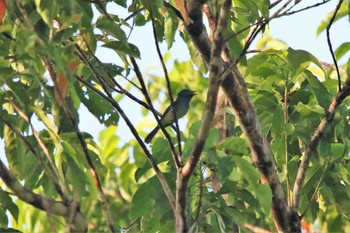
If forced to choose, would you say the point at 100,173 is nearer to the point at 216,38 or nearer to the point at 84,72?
the point at 84,72

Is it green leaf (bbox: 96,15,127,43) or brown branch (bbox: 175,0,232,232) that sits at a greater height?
green leaf (bbox: 96,15,127,43)

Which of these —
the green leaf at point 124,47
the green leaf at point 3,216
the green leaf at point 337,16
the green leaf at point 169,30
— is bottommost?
the green leaf at point 3,216

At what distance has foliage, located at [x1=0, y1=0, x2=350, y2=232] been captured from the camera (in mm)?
3889

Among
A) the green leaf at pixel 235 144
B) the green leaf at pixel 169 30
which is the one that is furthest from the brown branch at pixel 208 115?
the green leaf at pixel 169 30

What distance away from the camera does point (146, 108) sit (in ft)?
17.6

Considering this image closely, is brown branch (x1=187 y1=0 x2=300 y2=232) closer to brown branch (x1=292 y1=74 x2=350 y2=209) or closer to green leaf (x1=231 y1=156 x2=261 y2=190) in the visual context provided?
brown branch (x1=292 y1=74 x2=350 y2=209)

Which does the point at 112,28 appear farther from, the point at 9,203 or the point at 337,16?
the point at 337,16

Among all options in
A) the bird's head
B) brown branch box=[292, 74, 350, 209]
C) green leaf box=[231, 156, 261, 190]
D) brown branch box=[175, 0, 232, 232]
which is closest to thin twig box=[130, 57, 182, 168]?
brown branch box=[175, 0, 232, 232]

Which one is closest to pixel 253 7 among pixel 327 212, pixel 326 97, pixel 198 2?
pixel 198 2

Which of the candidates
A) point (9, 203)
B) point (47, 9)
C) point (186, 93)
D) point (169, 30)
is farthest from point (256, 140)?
point (186, 93)

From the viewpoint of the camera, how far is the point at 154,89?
7555 millimetres

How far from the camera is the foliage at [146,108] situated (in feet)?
12.8

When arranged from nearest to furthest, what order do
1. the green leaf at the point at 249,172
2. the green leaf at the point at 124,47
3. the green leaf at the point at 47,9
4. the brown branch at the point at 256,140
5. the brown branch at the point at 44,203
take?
the brown branch at the point at 44,203
the green leaf at the point at 47,9
the green leaf at the point at 124,47
the green leaf at the point at 249,172
the brown branch at the point at 256,140

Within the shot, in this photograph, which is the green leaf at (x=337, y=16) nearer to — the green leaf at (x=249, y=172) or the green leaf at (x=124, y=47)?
the green leaf at (x=249, y=172)
